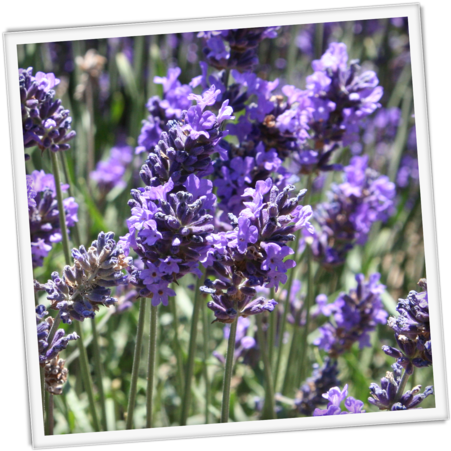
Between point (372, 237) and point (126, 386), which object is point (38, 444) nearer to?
point (126, 386)

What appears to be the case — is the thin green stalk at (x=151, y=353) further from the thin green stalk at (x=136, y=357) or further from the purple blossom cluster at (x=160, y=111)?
the purple blossom cluster at (x=160, y=111)

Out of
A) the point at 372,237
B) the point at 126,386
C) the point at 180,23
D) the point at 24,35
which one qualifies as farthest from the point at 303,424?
the point at 372,237

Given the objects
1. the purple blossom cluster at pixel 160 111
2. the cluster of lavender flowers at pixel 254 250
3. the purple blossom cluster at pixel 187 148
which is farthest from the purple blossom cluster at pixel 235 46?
the cluster of lavender flowers at pixel 254 250

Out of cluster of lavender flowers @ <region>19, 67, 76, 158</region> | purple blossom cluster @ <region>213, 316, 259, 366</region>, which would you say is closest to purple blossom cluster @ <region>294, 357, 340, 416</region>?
purple blossom cluster @ <region>213, 316, 259, 366</region>

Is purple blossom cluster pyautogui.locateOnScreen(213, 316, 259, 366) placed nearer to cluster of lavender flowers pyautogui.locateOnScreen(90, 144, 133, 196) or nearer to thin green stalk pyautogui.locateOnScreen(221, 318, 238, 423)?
thin green stalk pyautogui.locateOnScreen(221, 318, 238, 423)

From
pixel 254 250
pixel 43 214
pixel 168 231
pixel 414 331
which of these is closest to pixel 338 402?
pixel 414 331
